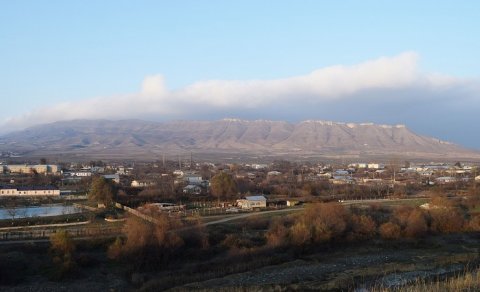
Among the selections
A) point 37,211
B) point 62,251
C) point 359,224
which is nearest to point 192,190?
point 37,211

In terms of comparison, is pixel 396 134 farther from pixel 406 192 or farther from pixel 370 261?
pixel 370 261

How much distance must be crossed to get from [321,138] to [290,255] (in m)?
151

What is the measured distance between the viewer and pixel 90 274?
2106 cm

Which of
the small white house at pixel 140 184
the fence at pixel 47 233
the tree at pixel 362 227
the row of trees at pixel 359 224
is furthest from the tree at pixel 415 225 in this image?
the small white house at pixel 140 184

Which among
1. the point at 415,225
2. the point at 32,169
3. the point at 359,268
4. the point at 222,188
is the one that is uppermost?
the point at 222,188

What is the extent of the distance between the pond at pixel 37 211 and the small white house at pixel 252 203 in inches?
415

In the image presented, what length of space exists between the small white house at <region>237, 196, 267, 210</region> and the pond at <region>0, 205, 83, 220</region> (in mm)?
10549

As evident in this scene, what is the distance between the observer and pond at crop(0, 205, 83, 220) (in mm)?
32188

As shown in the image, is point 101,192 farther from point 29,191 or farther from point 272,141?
point 272,141

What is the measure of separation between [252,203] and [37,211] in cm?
1371

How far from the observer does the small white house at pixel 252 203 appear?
36969mm

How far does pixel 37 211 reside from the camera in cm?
3425

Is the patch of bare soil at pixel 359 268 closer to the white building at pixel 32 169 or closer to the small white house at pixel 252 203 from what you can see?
the small white house at pixel 252 203

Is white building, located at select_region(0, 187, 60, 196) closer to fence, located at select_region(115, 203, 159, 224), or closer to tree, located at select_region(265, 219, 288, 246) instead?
fence, located at select_region(115, 203, 159, 224)
